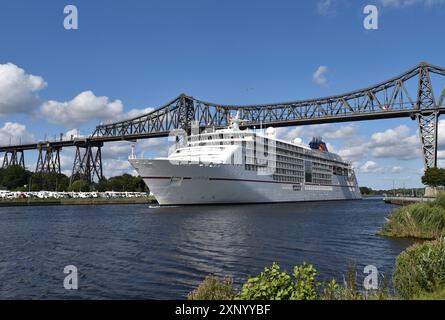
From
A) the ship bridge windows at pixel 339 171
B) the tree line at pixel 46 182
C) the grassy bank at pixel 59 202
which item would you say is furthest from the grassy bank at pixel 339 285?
the tree line at pixel 46 182

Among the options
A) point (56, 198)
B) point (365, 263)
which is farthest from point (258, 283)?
point (56, 198)

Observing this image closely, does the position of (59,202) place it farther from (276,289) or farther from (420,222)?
(276,289)

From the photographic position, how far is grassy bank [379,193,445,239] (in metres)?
27.3

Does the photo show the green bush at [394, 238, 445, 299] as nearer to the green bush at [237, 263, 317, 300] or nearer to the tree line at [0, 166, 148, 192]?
the green bush at [237, 263, 317, 300]

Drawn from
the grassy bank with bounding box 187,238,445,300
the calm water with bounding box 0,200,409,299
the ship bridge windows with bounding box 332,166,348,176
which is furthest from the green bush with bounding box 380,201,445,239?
the ship bridge windows with bounding box 332,166,348,176

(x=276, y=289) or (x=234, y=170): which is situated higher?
(x=234, y=170)

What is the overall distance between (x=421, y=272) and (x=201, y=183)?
49.5 m

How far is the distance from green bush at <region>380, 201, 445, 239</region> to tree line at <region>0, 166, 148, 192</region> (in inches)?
4878

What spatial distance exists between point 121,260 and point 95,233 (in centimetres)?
1423

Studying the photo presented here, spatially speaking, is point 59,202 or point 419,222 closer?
point 419,222

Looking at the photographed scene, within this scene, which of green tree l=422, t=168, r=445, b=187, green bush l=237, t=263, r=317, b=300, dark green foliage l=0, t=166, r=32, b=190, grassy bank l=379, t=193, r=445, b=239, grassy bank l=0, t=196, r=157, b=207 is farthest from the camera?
dark green foliage l=0, t=166, r=32, b=190

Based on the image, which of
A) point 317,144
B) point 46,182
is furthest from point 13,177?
point 317,144

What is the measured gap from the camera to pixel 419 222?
2822 centimetres

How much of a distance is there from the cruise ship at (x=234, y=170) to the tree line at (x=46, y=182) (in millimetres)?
77437
